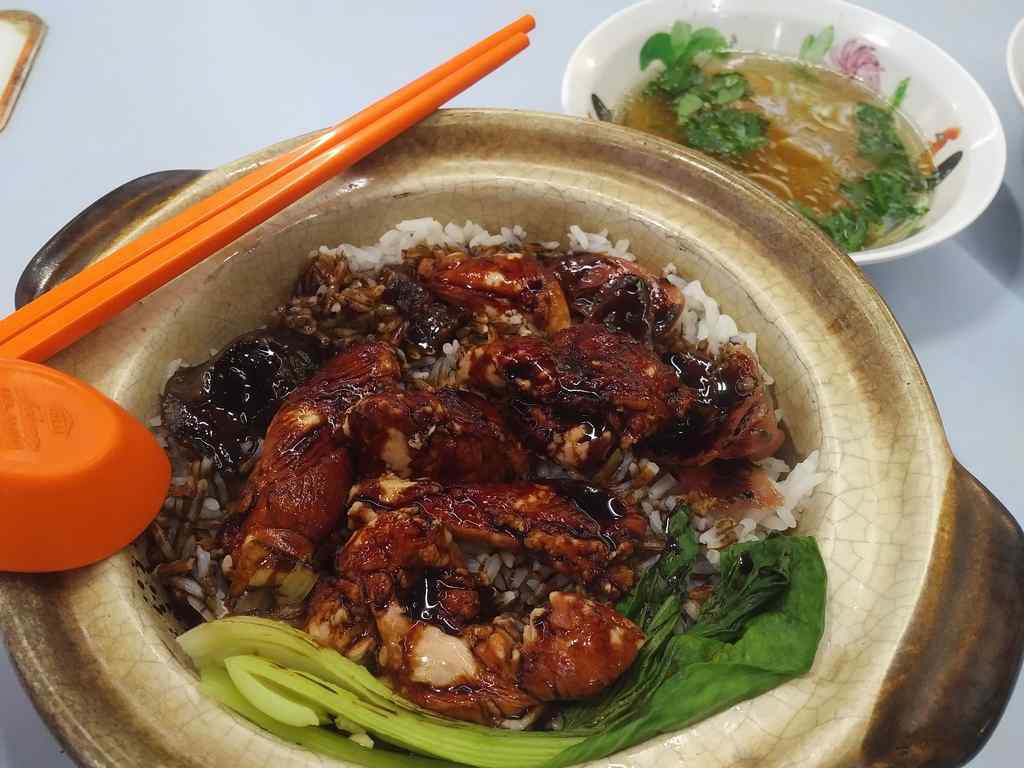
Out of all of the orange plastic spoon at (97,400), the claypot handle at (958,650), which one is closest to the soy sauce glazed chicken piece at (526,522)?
the orange plastic spoon at (97,400)

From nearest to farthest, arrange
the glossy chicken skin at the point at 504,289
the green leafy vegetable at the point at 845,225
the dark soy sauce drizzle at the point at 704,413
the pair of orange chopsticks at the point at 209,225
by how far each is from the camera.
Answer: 1. the pair of orange chopsticks at the point at 209,225
2. the dark soy sauce drizzle at the point at 704,413
3. the glossy chicken skin at the point at 504,289
4. the green leafy vegetable at the point at 845,225

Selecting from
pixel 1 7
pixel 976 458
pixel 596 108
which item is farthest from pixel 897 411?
pixel 1 7

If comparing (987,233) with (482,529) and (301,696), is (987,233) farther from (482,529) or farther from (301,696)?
(301,696)

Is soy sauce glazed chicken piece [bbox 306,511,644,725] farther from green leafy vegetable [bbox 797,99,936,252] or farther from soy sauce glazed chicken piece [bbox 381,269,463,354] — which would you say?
green leafy vegetable [bbox 797,99,936,252]

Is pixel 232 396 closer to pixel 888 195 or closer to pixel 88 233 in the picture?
pixel 88 233

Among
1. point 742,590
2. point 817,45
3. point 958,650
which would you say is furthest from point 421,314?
point 817,45

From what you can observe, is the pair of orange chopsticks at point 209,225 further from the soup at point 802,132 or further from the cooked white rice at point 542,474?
the soup at point 802,132
